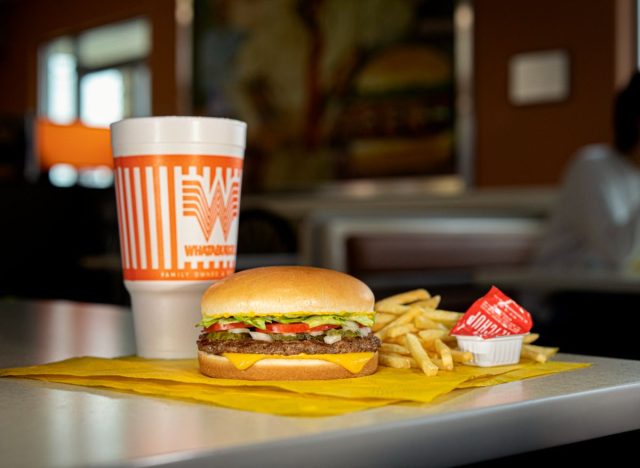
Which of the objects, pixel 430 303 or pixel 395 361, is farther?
pixel 430 303

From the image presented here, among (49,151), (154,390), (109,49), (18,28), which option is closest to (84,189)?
(49,151)

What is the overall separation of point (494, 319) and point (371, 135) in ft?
21.1

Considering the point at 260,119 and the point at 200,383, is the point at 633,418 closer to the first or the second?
the point at 200,383

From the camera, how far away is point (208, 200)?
3.36 feet

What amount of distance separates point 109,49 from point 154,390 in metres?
9.85

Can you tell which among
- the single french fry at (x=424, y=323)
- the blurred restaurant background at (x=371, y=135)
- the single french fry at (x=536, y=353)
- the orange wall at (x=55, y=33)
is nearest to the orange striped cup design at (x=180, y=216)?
the single french fry at (x=424, y=323)

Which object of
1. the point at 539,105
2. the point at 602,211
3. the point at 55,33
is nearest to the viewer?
the point at 602,211

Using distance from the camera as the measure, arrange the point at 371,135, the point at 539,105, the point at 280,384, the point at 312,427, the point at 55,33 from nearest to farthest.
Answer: the point at 312,427
the point at 280,384
the point at 539,105
the point at 371,135
the point at 55,33

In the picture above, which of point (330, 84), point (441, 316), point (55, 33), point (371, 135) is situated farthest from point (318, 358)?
point (55, 33)

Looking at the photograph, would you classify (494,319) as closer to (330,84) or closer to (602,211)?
(602,211)

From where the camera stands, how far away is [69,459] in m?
0.54

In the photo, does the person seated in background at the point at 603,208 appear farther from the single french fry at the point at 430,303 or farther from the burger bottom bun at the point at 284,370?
the burger bottom bun at the point at 284,370

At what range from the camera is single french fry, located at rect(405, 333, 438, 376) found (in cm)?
86

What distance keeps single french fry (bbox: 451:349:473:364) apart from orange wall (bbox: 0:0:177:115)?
8257 millimetres
